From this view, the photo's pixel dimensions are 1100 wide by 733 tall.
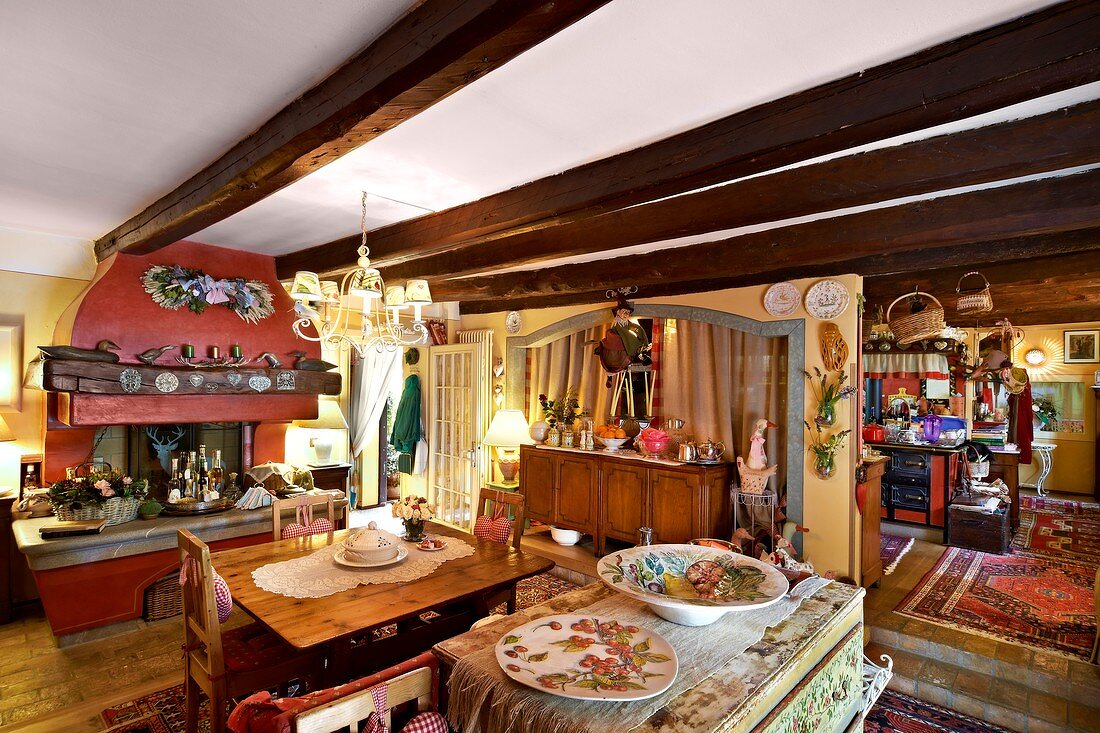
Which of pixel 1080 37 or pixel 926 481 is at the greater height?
pixel 1080 37

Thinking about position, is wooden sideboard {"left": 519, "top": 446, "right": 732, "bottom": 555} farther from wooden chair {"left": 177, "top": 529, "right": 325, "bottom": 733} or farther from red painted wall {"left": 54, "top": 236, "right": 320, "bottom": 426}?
wooden chair {"left": 177, "top": 529, "right": 325, "bottom": 733}

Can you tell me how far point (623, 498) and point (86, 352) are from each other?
403cm

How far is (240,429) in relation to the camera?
4883 mm

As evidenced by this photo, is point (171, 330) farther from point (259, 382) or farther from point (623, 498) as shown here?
point (623, 498)

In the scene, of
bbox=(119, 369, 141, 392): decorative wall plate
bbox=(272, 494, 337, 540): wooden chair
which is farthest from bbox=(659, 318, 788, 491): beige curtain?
bbox=(119, 369, 141, 392): decorative wall plate

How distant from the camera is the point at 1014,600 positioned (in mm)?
4199

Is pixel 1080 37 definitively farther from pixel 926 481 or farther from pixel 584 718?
pixel 926 481

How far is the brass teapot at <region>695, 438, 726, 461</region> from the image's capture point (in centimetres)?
465

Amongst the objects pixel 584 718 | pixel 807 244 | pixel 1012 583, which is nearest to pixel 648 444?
pixel 807 244

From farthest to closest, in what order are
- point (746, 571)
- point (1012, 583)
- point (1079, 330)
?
point (1079, 330)
point (1012, 583)
point (746, 571)

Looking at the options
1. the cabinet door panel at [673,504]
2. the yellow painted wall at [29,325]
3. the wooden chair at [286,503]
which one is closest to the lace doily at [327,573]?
the wooden chair at [286,503]

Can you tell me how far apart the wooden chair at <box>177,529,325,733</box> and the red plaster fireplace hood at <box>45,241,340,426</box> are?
194 cm

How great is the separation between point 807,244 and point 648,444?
2.28m

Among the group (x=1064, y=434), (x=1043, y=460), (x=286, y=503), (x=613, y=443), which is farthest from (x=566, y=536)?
(x=1064, y=434)
